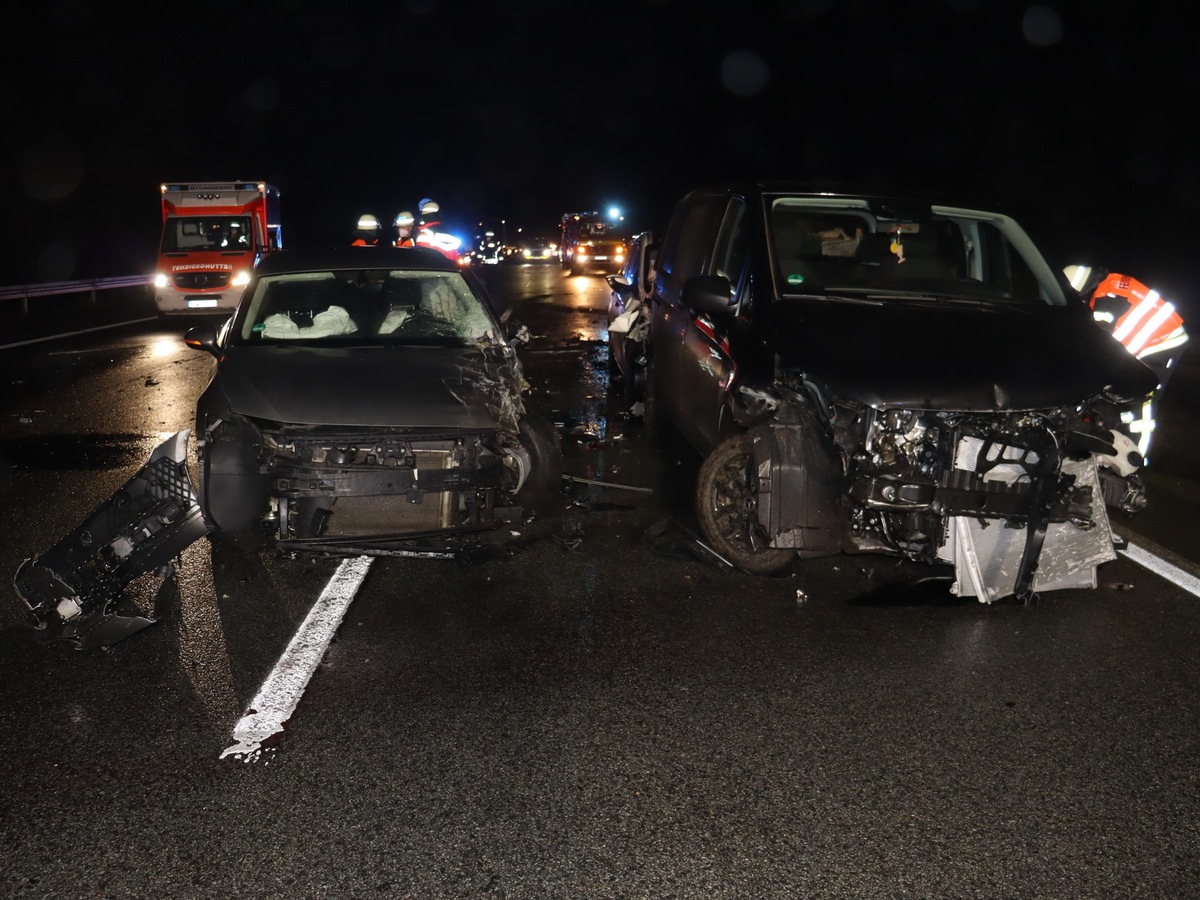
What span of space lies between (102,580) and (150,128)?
87.0 metres

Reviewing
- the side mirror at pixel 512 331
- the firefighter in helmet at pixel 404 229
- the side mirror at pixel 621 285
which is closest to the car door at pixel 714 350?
the side mirror at pixel 512 331

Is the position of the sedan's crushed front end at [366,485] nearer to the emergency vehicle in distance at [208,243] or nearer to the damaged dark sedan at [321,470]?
the damaged dark sedan at [321,470]

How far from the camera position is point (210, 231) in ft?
67.4

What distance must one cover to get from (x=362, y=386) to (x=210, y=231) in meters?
16.5

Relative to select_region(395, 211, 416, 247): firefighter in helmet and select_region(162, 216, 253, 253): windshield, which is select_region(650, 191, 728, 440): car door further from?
select_region(162, 216, 253, 253): windshield

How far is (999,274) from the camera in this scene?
6504 millimetres

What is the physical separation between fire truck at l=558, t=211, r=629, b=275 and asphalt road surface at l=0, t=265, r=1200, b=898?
103ft

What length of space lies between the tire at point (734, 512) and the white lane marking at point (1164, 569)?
1.83 m

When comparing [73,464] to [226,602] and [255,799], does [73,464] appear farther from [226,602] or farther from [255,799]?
[255,799]

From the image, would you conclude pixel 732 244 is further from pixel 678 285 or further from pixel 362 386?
pixel 362 386

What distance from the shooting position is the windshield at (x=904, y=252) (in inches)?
246

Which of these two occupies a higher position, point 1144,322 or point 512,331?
point 1144,322

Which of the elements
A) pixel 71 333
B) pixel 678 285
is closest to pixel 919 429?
pixel 678 285

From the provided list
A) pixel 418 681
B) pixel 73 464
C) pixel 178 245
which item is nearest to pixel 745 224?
pixel 418 681
